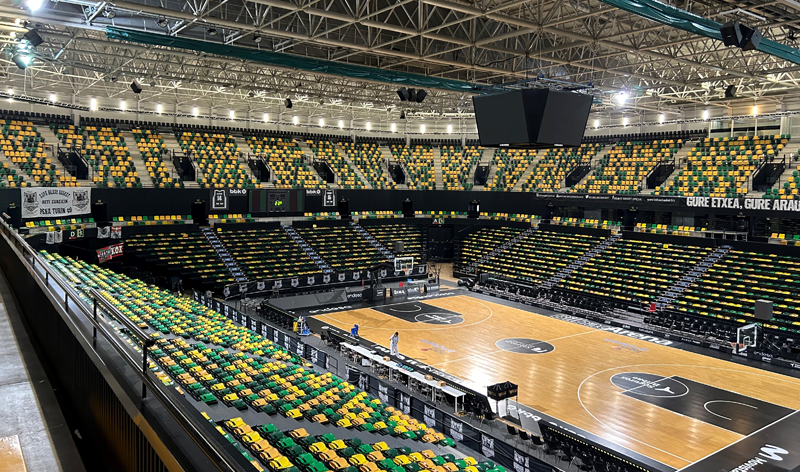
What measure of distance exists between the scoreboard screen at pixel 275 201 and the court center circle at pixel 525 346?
21019 mm

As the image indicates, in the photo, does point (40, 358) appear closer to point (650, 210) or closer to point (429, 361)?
point (429, 361)

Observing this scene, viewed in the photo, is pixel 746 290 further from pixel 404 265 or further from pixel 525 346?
pixel 404 265

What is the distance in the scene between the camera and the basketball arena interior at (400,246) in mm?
11883

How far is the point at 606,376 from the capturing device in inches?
861

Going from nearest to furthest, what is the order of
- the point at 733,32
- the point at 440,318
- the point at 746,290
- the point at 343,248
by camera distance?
1. the point at 733,32
2. the point at 746,290
3. the point at 440,318
4. the point at 343,248

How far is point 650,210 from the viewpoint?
3869 centimetres

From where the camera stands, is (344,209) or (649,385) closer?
(649,385)

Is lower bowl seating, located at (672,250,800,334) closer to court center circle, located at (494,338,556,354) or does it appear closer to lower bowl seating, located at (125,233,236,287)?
court center circle, located at (494,338,556,354)

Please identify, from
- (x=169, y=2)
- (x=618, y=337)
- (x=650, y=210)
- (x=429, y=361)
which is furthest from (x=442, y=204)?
(x=169, y=2)

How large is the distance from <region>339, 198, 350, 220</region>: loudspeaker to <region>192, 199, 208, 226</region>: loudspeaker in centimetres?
1046

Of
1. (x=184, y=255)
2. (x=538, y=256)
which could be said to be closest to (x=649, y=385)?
(x=538, y=256)

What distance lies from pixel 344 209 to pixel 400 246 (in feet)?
27.8

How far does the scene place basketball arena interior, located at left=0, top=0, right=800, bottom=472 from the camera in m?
11.9

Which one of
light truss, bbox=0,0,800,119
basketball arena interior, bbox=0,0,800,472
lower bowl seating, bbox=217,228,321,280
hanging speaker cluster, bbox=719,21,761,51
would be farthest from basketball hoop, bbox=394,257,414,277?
hanging speaker cluster, bbox=719,21,761,51
